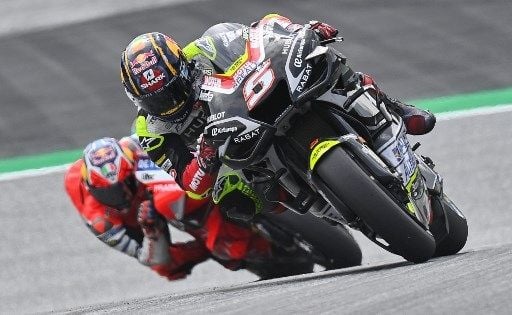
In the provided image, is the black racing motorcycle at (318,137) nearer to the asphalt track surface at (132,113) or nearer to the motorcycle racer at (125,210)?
the asphalt track surface at (132,113)

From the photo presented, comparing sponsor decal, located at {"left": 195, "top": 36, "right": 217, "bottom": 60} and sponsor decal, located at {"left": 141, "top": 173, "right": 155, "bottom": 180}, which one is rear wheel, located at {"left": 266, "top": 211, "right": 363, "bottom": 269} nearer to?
sponsor decal, located at {"left": 141, "top": 173, "right": 155, "bottom": 180}

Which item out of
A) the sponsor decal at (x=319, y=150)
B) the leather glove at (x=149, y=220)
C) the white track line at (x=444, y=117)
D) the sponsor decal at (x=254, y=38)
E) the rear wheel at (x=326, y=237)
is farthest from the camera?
the white track line at (x=444, y=117)

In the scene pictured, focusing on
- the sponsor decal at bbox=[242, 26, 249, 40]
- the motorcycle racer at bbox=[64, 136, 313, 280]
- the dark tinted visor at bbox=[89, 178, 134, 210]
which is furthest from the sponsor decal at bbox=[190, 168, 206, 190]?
the dark tinted visor at bbox=[89, 178, 134, 210]

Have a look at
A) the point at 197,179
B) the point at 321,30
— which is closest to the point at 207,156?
the point at 197,179

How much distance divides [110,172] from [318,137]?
9.15 feet

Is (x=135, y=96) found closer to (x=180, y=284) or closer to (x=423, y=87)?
(x=180, y=284)

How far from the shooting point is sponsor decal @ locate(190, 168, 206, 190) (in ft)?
19.9

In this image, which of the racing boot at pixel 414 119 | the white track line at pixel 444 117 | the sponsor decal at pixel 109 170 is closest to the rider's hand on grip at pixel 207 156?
the racing boot at pixel 414 119

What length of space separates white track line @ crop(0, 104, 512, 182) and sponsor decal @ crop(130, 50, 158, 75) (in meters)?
3.56

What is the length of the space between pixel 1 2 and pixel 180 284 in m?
5.79

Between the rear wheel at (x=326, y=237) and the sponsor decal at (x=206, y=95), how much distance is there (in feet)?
6.06

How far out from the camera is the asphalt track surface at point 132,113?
527 centimetres

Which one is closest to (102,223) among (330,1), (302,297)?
(302,297)

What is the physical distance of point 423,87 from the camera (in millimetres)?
9984
